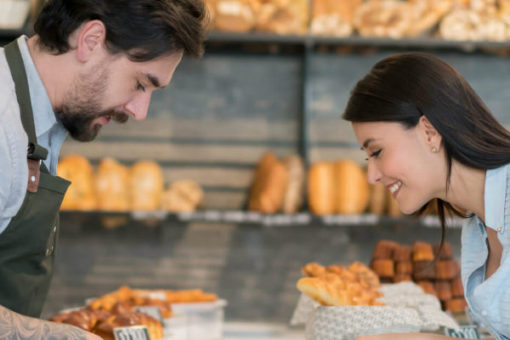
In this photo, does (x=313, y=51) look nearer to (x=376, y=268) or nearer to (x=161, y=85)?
(x=376, y=268)

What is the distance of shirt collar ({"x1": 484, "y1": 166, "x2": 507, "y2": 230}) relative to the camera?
1469 millimetres

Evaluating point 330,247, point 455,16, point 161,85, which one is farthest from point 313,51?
point 161,85

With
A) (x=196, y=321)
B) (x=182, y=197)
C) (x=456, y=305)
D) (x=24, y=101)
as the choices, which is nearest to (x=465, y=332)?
(x=456, y=305)

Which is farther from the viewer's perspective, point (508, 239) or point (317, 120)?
point (317, 120)

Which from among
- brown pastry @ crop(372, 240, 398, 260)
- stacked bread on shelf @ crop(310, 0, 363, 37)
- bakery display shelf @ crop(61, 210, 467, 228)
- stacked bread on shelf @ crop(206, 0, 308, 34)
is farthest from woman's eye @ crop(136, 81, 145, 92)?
stacked bread on shelf @ crop(310, 0, 363, 37)

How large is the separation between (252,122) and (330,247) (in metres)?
A: 0.85

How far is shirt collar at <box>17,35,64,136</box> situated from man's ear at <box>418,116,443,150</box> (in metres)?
0.87

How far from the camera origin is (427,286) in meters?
1.94

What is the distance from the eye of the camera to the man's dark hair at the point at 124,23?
1.45m

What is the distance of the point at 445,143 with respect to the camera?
1.48m

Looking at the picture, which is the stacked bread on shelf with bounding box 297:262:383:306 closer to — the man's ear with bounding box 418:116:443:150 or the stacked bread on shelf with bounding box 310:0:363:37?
the man's ear with bounding box 418:116:443:150

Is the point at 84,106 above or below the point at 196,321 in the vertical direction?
above

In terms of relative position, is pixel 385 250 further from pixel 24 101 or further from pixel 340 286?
pixel 24 101

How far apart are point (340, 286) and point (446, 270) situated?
510mm
